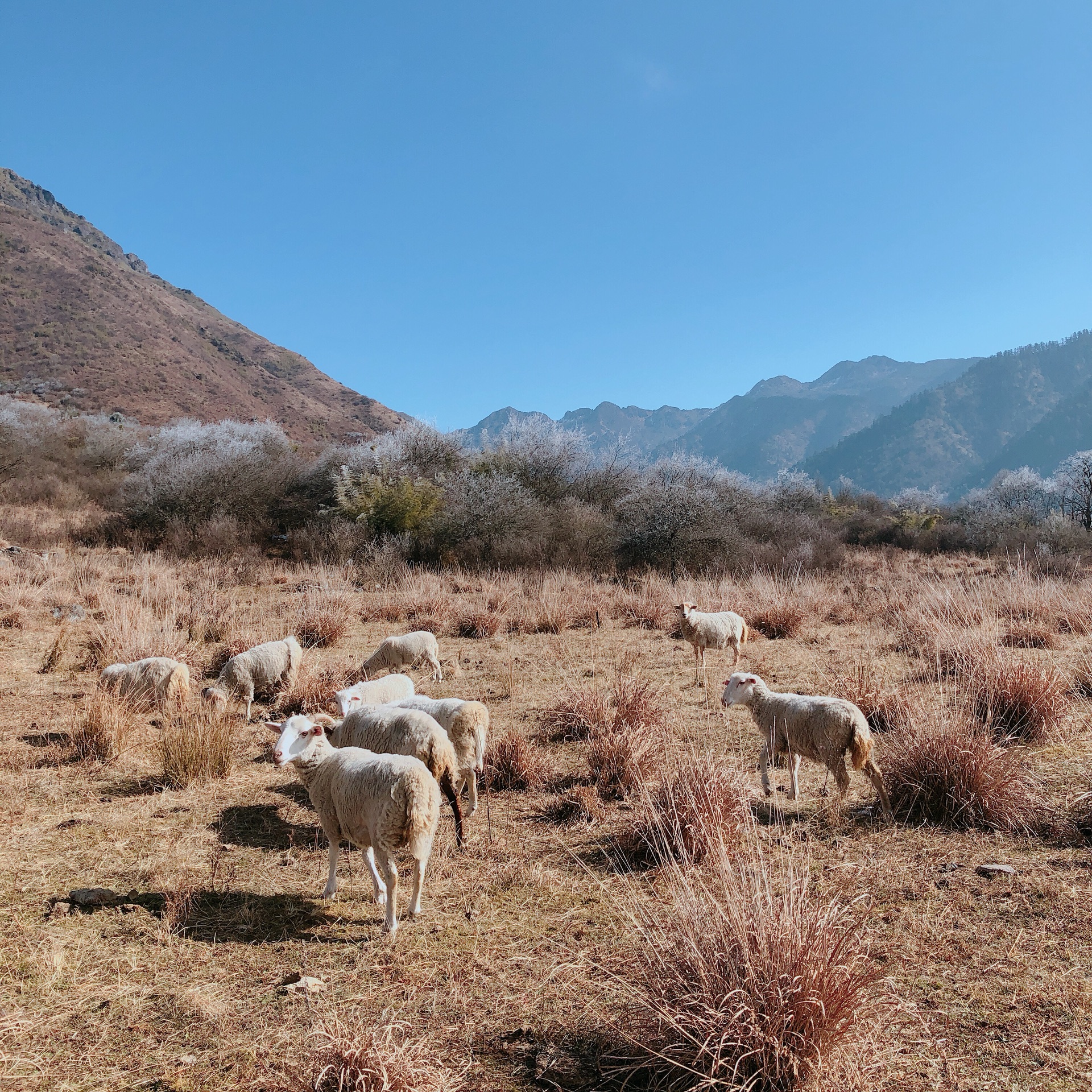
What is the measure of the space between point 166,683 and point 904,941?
7.36 meters

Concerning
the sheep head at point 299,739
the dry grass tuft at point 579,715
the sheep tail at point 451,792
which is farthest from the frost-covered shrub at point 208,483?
the sheep tail at point 451,792

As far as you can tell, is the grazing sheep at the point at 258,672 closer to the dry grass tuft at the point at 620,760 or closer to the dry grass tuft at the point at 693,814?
the dry grass tuft at the point at 620,760

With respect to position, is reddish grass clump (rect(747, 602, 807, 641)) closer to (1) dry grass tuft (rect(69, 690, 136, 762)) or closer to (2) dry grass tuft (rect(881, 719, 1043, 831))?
(2) dry grass tuft (rect(881, 719, 1043, 831))

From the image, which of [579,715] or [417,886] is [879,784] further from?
[417,886]

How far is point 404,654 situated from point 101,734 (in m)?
3.46

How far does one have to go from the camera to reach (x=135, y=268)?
9731cm

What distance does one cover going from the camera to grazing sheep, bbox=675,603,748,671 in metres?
8.99

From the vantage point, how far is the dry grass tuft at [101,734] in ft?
18.8

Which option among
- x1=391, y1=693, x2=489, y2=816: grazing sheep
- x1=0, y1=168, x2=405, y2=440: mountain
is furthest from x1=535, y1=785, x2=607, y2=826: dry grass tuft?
x1=0, y1=168, x2=405, y2=440: mountain

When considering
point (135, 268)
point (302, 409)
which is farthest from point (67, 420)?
point (135, 268)

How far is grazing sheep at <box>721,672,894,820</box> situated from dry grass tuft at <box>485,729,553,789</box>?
182cm

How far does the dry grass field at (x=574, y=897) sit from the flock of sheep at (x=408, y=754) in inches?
12.5

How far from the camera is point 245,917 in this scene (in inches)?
139

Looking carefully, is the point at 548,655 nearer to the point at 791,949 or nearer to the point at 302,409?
the point at 791,949
